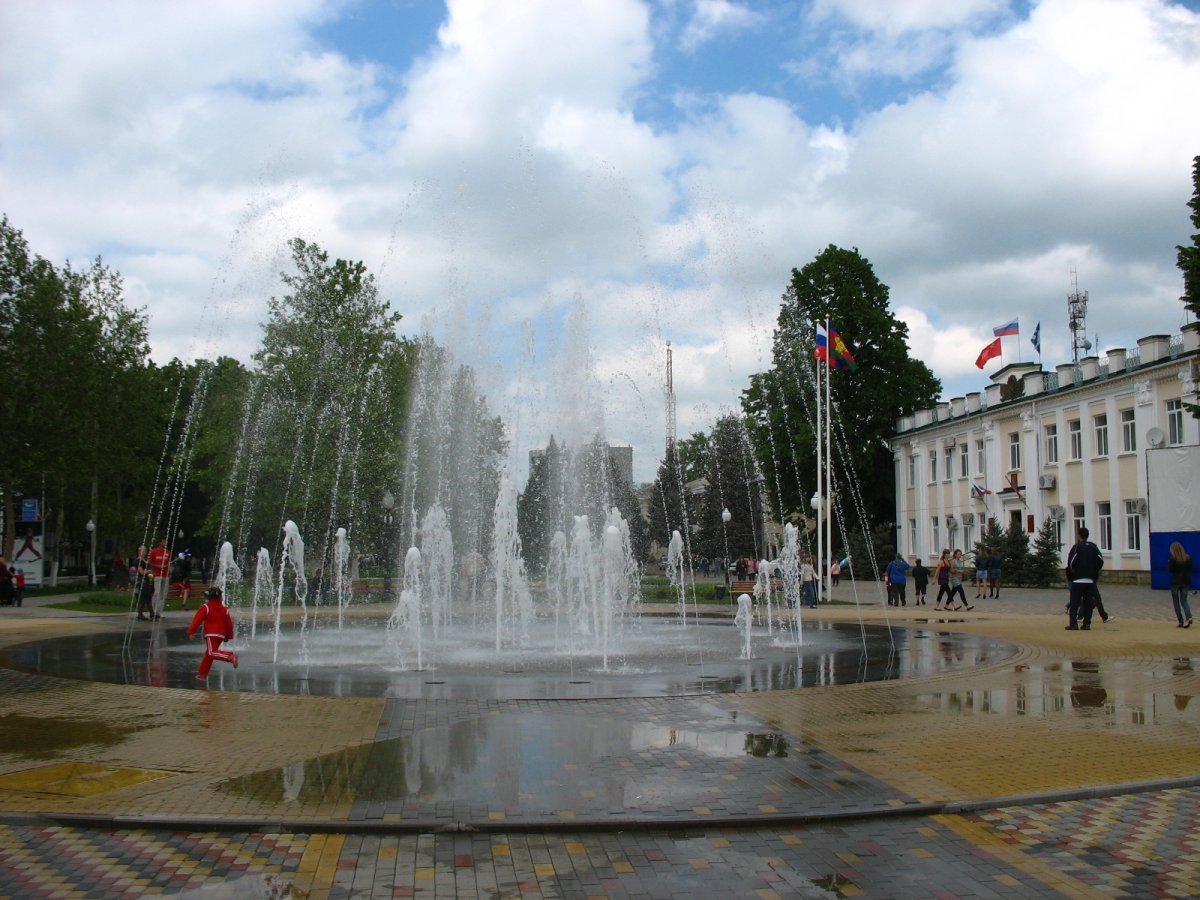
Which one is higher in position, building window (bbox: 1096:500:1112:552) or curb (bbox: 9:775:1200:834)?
building window (bbox: 1096:500:1112:552)

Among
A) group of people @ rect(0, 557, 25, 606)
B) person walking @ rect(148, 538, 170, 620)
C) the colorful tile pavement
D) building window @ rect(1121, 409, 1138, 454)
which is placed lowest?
the colorful tile pavement

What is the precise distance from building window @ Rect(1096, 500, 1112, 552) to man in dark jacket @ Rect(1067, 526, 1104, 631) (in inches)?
987

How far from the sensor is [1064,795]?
22.7 feet

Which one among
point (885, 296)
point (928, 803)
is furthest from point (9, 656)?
point (885, 296)

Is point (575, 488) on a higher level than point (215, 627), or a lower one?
higher

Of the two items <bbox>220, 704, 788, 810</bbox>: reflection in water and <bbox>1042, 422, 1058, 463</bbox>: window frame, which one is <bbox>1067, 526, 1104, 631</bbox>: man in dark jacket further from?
<bbox>1042, 422, 1058, 463</bbox>: window frame

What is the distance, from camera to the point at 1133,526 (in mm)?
40438

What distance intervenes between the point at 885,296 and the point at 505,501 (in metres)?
38.9

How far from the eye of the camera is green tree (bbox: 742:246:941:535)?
176 feet

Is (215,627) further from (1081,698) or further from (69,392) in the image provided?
(69,392)

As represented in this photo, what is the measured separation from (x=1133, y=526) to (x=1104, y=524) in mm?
1746

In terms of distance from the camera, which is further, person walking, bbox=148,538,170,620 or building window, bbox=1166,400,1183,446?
building window, bbox=1166,400,1183,446

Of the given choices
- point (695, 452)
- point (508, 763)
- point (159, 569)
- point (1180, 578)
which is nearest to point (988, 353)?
point (1180, 578)

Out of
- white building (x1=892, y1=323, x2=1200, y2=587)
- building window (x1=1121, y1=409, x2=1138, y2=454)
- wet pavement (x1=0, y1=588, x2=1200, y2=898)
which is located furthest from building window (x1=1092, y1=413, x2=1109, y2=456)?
wet pavement (x1=0, y1=588, x2=1200, y2=898)
